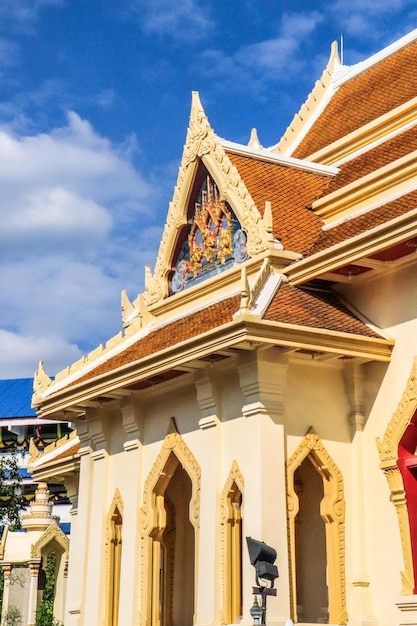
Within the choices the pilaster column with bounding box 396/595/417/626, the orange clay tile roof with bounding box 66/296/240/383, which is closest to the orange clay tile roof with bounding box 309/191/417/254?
the orange clay tile roof with bounding box 66/296/240/383

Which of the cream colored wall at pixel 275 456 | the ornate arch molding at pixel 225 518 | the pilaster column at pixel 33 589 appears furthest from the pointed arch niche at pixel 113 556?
the pilaster column at pixel 33 589

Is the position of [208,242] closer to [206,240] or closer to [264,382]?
[206,240]

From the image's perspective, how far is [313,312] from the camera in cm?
1159

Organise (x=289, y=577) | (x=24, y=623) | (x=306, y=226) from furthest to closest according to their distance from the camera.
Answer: (x=24, y=623)
(x=306, y=226)
(x=289, y=577)

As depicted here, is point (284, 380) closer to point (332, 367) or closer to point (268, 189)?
point (332, 367)

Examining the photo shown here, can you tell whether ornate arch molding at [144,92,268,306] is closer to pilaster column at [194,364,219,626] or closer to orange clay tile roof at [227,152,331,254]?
orange clay tile roof at [227,152,331,254]

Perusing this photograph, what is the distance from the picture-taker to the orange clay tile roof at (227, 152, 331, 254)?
1278 cm

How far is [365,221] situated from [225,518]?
3566 mm

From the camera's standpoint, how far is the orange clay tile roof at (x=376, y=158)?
1273 centimetres

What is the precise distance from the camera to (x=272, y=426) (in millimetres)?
11203

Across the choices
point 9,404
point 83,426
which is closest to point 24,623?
point 83,426

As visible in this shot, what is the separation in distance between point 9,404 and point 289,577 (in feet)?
120

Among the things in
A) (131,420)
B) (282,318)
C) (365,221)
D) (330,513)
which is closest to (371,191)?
(365,221)

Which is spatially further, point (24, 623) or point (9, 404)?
point (9, 404)
